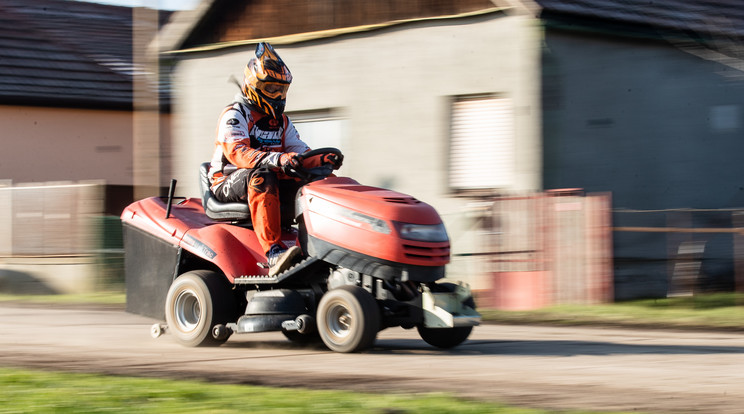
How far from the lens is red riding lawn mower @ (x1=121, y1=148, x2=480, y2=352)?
321 inches

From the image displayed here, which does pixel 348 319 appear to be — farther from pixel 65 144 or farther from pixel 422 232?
pixel 65 144

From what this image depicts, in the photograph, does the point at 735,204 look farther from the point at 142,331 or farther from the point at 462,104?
the point at 142,331

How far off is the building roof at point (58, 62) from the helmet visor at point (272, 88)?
1742cm

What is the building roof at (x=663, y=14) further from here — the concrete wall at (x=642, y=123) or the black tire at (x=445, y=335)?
the black tire at (x=445, y=335)

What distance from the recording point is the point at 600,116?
1497 cm

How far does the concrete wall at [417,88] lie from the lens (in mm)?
14344

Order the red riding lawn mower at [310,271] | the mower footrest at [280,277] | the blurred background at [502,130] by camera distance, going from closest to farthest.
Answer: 1. the red riding lawn mower at [310,271]
2. the mower footrest at [280,277]
3. the blurred background at [502,130]

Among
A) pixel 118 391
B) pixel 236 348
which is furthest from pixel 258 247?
pixel 118 391

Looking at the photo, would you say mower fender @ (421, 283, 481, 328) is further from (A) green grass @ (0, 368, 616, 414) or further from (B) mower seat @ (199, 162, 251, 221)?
(A) green grass @ (0, 368, 616, 414)

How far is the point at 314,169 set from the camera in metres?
8.91

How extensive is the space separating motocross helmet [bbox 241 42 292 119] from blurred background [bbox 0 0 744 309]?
16.0 ft

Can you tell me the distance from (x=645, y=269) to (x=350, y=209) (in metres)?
6.26

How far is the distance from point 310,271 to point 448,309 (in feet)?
3.65

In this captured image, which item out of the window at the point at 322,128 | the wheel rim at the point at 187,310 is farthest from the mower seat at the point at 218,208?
the window at the point at 322,128
